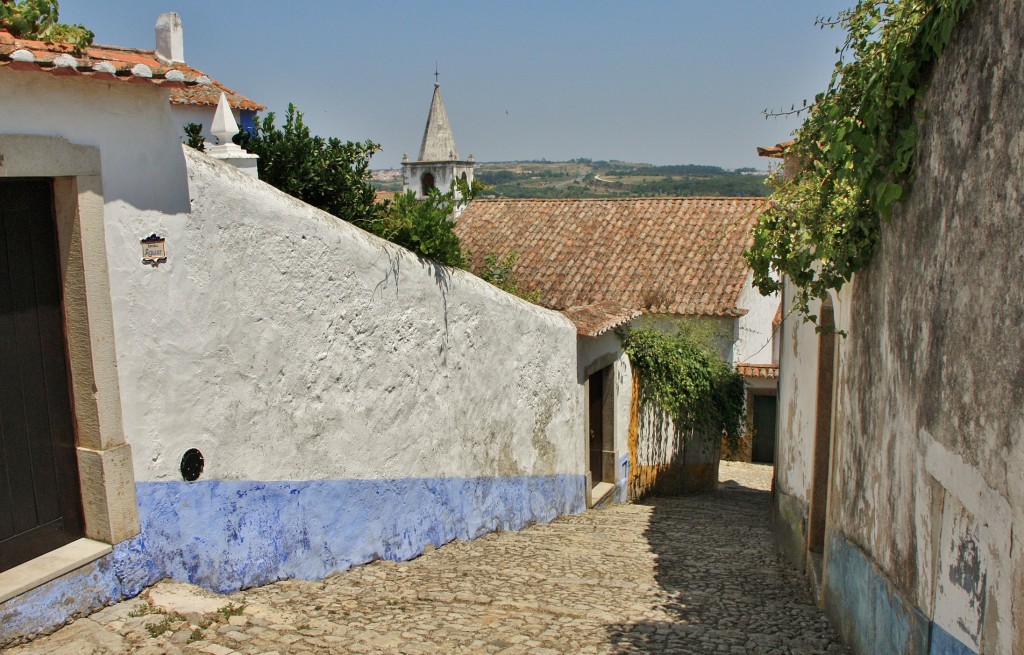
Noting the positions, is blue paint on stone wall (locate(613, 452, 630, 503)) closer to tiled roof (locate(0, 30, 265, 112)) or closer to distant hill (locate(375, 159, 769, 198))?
tiled roof (locate(0, 30, 265, 112))

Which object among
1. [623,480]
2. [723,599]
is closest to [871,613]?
[723,599]

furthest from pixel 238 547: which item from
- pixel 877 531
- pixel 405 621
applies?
pixel 877 531

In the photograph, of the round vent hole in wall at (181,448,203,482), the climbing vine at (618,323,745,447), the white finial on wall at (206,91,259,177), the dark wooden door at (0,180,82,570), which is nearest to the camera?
the dark wooden door at (0,180,82,570)

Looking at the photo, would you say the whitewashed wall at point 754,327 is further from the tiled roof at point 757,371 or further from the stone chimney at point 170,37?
the stone chimney at point 170,37

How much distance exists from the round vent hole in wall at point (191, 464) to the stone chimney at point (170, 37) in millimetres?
7585

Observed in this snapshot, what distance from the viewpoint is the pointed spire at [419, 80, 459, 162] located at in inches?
1387

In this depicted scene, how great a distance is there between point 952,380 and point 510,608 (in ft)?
11.4

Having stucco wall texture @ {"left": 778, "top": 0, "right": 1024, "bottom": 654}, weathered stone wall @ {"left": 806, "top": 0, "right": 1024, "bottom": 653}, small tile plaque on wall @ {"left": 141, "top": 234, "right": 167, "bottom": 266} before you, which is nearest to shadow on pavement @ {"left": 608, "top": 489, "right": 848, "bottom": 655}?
stucco wall texture @ {"left": 778, "top": 0, "right": 1024, "bottom": 654}

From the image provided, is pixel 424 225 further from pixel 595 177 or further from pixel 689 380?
pixel 595 177

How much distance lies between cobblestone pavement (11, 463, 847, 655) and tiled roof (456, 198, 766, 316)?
400 inches

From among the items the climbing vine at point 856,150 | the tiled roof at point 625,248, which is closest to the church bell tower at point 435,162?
the tiled roof at point 625,248

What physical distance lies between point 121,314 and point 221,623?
1.79 m

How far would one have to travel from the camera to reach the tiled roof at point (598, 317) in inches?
437

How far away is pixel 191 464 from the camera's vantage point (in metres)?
5.20
